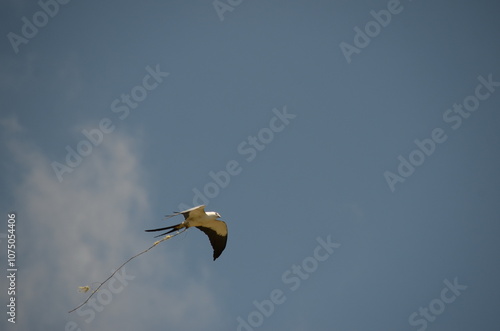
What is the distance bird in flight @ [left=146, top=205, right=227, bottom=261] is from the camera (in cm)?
1006

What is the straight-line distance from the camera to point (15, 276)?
38.7ft

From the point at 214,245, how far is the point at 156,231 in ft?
7.84

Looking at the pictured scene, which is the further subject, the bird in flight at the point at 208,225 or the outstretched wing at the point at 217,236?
the outstretched wing at the point at 217,236

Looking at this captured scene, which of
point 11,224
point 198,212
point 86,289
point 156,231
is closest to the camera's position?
point 86,289

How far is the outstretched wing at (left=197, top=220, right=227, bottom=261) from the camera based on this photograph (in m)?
11.4

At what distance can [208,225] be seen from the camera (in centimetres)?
1123

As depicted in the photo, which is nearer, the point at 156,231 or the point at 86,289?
the point at 86,289

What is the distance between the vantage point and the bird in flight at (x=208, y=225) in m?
10.1

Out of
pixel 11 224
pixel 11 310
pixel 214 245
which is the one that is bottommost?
pixel 214 245

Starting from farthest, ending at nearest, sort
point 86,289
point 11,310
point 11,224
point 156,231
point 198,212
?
point 11,224 → point 11,310 → point 198,212 → point 156,231 → point 86,289

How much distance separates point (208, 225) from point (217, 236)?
0.49 meters

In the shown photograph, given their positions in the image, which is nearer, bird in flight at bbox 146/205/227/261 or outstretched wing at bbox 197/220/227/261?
bird in flight at bbox 146/205/227/261

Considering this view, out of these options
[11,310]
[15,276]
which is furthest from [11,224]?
[11,310]

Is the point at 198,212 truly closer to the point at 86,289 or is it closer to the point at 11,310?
the point at 86,289
